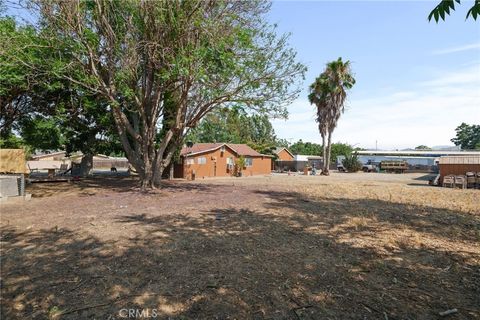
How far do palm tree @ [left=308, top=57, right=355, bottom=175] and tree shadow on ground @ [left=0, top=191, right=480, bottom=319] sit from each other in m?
30.2

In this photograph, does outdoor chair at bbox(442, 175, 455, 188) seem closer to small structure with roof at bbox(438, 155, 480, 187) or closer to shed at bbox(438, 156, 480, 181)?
small structure with roof at bbox(438, 155, 480, 187)

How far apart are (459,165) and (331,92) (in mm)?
16118

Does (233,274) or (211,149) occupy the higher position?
(211,149)

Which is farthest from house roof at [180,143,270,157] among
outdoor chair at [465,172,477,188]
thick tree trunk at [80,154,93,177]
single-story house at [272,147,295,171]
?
outdoor chair at [465,172,477,188]

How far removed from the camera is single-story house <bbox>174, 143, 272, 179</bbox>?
31.7 m

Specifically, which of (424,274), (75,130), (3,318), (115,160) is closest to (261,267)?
(424,274)

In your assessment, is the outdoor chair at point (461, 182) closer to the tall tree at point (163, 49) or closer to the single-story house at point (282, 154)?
the tall tree at point (163, 49)

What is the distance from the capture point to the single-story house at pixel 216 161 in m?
31.7

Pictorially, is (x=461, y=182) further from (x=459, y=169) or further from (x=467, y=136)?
(x=467, y=136)

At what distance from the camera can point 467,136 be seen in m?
102

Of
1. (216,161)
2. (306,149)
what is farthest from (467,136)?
(216,161)

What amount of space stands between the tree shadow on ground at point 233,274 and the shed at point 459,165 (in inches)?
799

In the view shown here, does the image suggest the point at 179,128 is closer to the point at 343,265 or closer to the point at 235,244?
the point at 235,244

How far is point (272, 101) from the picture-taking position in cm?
1591
